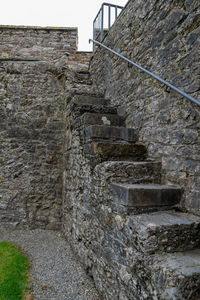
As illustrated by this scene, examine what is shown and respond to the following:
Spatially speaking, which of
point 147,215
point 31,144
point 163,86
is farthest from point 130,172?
point 31,144

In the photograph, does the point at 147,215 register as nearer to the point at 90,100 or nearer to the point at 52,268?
the point at 52,268

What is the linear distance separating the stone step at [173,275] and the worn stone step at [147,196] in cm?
46

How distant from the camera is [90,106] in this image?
3.35 m

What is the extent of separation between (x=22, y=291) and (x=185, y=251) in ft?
6.51

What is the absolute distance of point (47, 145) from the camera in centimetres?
453

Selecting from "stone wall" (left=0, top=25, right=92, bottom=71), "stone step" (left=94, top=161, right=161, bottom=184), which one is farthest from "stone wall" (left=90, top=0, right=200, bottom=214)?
"stone wall" (left=0, top=25, right=92, bottom=71)

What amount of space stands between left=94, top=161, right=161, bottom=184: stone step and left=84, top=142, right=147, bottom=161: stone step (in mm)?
257

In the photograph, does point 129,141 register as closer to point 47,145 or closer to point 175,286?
point 175,286

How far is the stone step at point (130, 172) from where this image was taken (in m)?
2.25

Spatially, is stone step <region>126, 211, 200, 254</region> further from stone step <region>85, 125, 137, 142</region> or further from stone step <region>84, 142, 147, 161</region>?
stone step <region>85, 125, 137, 142</region>

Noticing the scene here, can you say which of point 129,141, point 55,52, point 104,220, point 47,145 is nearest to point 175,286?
point 104,220

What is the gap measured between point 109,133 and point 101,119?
38 centimetres

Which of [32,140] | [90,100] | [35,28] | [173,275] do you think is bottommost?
[173,275]

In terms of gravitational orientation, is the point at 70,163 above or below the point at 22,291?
above
